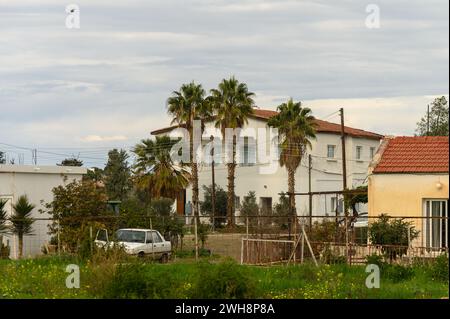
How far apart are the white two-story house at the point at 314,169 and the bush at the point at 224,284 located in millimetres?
51460

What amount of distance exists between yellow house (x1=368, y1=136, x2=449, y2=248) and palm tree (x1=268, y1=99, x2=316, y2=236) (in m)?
28.5

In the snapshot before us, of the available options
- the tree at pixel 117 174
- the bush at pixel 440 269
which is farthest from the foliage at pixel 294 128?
the bush at pixel 440 269

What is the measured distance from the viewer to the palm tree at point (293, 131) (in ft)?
202

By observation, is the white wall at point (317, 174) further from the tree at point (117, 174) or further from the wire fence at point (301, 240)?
the wire fence at point (301, 240)

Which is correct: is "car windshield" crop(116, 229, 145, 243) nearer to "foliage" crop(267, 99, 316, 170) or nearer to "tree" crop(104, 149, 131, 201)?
"foliage" crop(267, 99, 316, 170)

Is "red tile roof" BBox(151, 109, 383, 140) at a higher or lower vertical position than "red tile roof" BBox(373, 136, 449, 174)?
higher

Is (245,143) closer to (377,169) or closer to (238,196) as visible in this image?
(238,196)

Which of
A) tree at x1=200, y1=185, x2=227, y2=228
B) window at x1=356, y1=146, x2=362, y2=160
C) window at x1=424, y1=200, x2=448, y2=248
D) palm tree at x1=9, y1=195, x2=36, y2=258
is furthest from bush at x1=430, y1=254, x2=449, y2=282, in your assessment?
window at x1=356, y1=146, x2=362, y2=160

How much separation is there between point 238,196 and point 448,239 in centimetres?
4368

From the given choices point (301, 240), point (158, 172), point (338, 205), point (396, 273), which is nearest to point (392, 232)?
point (301, 240)

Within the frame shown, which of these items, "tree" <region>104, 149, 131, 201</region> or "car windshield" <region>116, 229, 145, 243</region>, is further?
"tree" <region>104, 149, 131, 201</region>

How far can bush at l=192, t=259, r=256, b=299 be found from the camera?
55.6 feet
